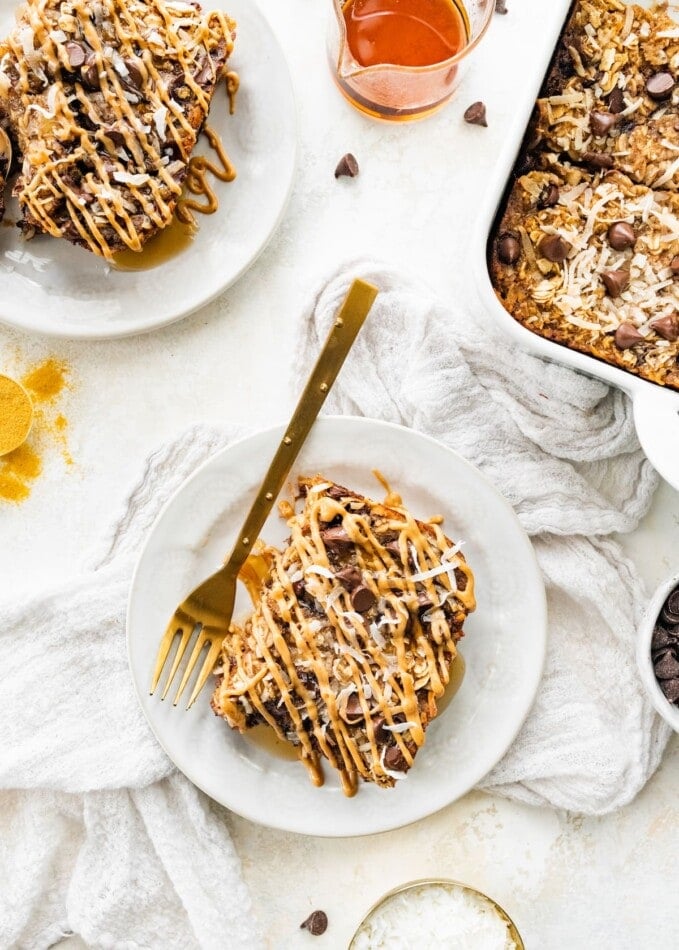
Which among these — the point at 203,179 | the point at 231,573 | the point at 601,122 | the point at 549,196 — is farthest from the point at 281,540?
the point at 601,122

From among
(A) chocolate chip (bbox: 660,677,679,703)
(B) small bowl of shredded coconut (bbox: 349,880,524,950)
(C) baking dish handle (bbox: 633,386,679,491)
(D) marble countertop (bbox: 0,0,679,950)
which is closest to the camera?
(C) baking dish handle (bbox: 633,386,679,491)

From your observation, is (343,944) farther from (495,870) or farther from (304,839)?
(495,870)

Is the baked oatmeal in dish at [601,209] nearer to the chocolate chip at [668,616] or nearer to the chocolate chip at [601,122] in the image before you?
the chocolate chip at [601,122]

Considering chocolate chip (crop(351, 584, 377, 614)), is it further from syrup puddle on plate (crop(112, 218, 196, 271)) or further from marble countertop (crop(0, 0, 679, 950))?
syrup puddle on plate (crop(112, 218, 196, 271))

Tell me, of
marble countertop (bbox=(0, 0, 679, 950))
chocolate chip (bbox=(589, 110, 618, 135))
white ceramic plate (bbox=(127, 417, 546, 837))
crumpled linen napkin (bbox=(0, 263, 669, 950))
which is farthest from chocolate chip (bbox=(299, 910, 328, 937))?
chocolate chip (bbox=(589, 110, 618, 135))

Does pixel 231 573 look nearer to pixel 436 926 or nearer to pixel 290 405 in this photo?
pixel 290 405

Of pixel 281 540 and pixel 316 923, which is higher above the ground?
pixel 281 540
